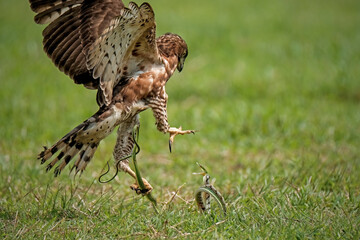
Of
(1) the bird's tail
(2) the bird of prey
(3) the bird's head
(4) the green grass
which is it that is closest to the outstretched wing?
(2) the bird of prey

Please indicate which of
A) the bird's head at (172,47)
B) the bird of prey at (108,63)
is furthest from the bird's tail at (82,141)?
the bird's head at (172,47)

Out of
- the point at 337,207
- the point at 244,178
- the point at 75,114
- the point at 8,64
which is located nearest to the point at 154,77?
the point at 244,178

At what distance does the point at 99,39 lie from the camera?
4.36 metres

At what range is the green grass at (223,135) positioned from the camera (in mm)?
4266

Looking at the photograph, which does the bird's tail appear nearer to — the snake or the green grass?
the green grass

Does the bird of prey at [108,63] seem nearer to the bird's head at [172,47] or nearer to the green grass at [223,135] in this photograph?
the bird's head at [172,47]

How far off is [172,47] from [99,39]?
1.02m

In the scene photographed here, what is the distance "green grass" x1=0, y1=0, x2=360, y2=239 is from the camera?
14.0 ft

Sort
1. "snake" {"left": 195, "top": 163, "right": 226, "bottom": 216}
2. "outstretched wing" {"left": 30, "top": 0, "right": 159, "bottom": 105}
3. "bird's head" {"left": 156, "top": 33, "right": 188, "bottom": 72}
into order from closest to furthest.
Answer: "snake" {"left": 195, "top": 163, "right": 226, "bottom": 216} → "outstretched wing" {"left": 30, "top": 0, "right": 159, "bottom": 105} → "bird's head" {"left": 156, "top": 33, "right": 188, "bottom": 72}

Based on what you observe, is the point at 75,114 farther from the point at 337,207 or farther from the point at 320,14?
the point at 320,14

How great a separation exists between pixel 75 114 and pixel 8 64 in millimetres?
2843

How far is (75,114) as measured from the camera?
8398mm

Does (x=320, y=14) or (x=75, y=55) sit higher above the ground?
(x=75, y=55)

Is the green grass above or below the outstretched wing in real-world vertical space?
below
